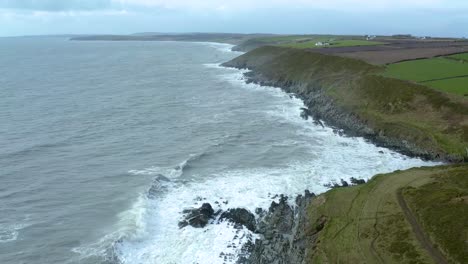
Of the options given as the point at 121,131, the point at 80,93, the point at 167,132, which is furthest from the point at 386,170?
the point at 80,93

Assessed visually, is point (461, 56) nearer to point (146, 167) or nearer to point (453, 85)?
point (453, 85)

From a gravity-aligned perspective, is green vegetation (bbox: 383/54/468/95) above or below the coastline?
above

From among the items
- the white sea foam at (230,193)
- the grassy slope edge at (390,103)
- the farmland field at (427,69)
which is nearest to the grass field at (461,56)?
the farmland field at (427,69)

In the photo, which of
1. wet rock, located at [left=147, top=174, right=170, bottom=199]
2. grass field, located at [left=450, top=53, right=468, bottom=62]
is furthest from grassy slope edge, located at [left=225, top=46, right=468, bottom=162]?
wet rock, located at [left=147, top=174, right=170, bottom=199]

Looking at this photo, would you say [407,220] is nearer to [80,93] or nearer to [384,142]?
[384,142]

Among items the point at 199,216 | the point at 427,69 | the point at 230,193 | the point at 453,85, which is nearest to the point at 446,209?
the point at 199,216

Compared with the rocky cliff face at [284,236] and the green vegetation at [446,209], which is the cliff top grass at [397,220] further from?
the rocky cliff face at [284,236]

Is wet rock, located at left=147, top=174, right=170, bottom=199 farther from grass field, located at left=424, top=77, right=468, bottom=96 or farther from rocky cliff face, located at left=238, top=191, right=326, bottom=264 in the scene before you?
grass field, located at left=424, top=77, right=468, bottom=96
